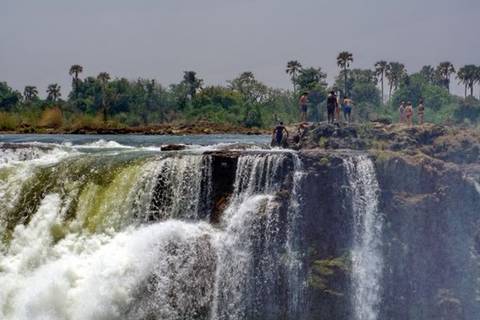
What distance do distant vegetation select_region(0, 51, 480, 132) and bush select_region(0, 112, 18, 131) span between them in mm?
1572

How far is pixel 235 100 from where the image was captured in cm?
6975

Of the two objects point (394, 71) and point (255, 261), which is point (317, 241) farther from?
point (394, 71)

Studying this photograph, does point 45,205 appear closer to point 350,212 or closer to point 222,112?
point 350,212

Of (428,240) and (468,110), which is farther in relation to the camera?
(468,110)

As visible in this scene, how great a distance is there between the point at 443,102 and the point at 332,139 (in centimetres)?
4969

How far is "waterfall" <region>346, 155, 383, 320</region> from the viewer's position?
48.8 ft

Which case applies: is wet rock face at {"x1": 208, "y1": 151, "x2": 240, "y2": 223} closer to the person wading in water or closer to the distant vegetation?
the person wading in water

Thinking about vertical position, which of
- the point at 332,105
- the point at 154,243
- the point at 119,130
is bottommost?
the point at 154,243

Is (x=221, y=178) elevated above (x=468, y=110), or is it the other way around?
(x=468, y=110)

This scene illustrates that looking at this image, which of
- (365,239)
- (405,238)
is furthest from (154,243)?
(405,238)

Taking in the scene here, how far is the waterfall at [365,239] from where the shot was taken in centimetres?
1488

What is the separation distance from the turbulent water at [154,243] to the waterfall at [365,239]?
4.34 ft

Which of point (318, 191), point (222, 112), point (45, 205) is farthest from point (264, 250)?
point (222, 112)

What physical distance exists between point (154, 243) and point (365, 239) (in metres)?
4.97
